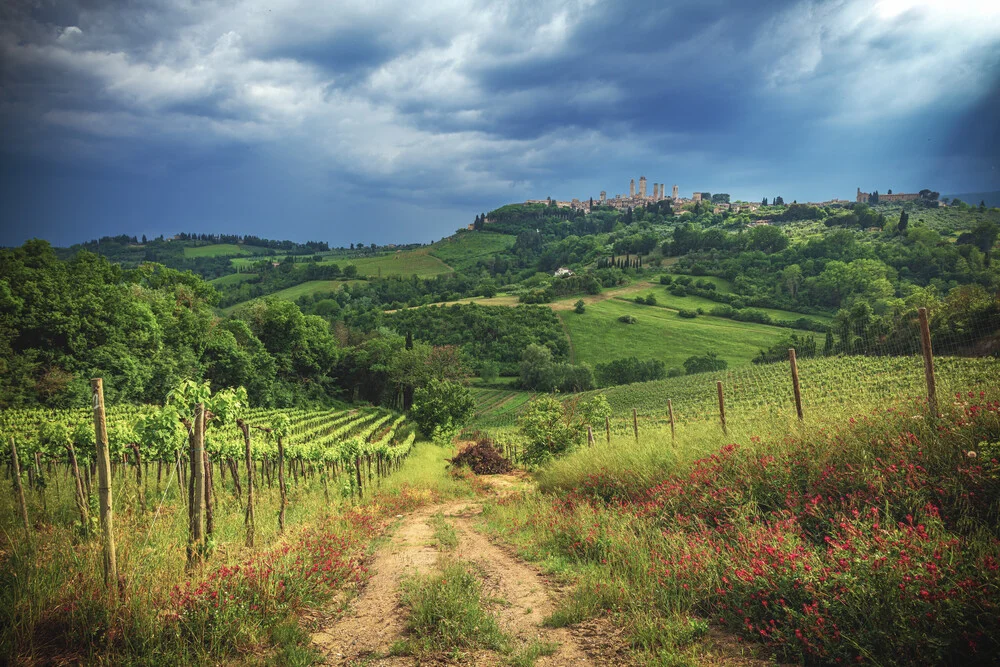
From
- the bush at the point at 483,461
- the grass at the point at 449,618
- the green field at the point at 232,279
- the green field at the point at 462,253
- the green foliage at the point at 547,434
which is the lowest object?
the bush at the point at 483,461

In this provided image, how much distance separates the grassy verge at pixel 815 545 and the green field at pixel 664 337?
257ft

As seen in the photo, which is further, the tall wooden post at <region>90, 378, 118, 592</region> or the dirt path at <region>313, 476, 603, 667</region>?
the tall wooden post at <region>90, 378, 118, 592</region>

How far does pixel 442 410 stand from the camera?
3816 centimetres

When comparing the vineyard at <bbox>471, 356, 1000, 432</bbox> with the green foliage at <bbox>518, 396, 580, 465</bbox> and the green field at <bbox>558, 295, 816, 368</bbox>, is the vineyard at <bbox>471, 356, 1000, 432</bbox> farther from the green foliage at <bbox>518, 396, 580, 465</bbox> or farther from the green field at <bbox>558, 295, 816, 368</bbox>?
the green field at <bbox>558, 295, 816, 368</bbox>

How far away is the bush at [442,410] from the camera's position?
125ft

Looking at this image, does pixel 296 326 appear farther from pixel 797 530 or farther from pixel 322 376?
pixel 797 530

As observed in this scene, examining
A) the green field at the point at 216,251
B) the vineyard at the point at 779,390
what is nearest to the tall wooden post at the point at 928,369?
the vineyard at the point at 779,390

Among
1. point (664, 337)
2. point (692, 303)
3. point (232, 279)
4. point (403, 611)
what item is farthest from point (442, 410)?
Answer: point (232, 279)

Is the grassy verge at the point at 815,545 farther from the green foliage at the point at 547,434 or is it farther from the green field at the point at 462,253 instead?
the green field at the point at 462,253

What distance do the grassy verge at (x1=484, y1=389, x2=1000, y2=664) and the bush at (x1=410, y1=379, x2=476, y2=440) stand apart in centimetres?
3001

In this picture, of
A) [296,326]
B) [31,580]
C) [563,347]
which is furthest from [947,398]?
[563,347]

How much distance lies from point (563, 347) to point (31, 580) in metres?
89.7

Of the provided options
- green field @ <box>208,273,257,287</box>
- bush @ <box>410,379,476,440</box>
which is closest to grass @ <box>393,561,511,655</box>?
bush @ <box>410,379,476,440</box>

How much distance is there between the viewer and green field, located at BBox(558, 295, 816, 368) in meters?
83.9
